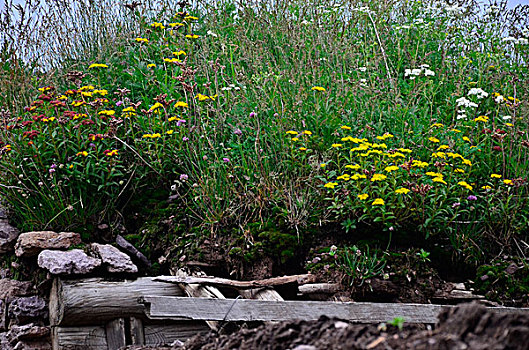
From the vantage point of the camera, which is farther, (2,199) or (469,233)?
(2,199)

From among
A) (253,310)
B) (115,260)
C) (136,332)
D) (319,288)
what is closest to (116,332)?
(136,332)

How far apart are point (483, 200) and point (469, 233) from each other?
39cm

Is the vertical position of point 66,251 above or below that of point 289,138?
below

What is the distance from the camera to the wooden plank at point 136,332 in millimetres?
3879

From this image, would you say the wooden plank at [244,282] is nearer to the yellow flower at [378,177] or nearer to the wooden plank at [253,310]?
the wooden plank at [253,310]

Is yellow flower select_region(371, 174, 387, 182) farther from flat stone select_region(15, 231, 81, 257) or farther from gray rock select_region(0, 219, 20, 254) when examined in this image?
gray rock select_region(0, 219, 20, 254)

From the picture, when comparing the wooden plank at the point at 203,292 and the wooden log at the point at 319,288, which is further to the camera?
the wooden log at the point at 319,288

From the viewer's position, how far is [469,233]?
443cm

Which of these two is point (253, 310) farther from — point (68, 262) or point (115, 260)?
point (68, 262)

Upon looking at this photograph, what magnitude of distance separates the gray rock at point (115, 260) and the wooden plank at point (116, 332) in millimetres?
384

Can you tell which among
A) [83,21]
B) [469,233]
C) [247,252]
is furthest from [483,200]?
[83,21]

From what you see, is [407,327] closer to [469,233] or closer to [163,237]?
[469,233]

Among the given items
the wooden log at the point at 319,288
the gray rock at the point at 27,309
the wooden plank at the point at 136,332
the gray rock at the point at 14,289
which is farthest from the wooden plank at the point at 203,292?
the gray rock at the point at 14,289

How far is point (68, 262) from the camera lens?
3939 mm
